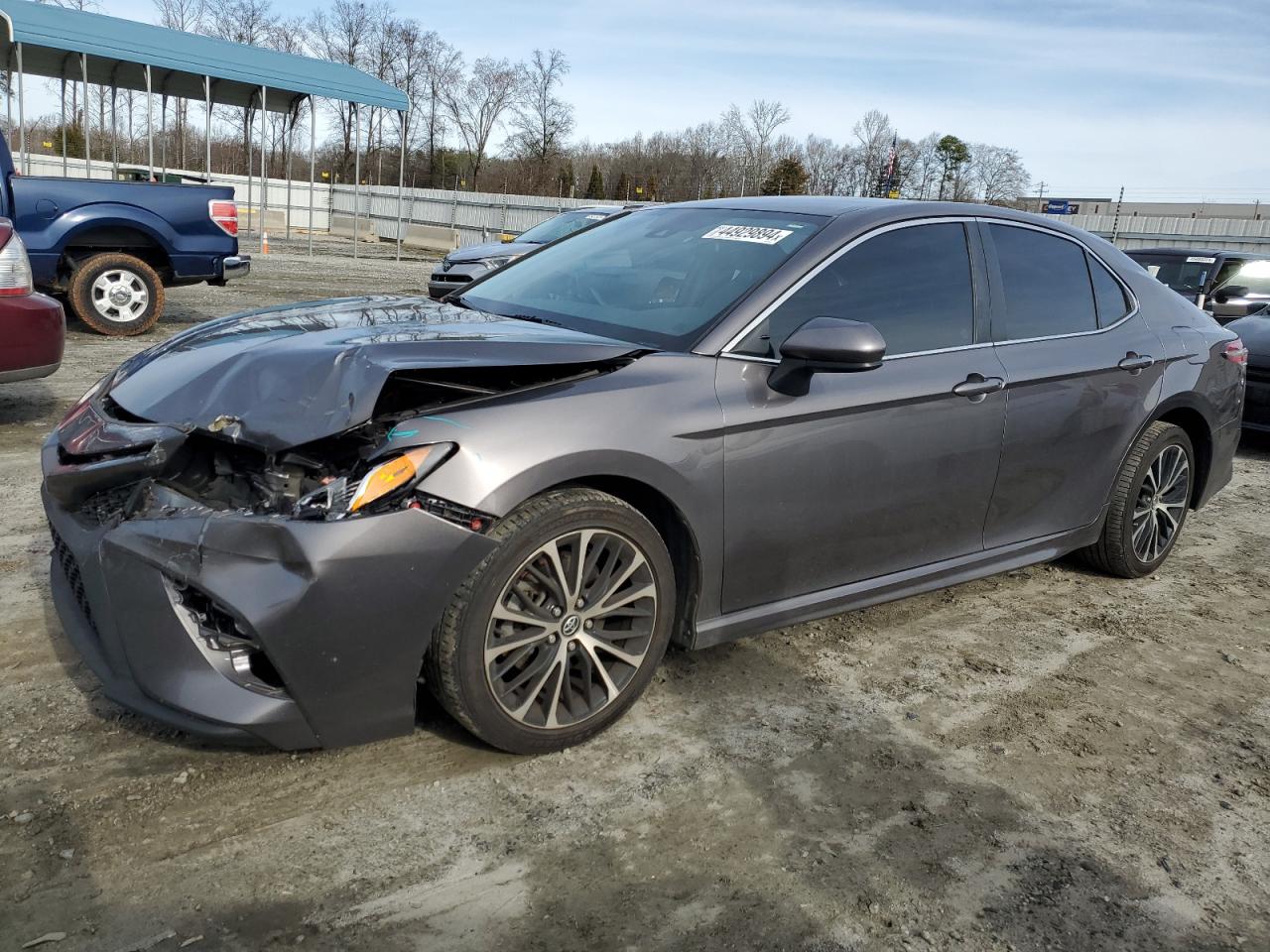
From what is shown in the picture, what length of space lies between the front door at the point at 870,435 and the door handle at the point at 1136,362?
0.91 meters

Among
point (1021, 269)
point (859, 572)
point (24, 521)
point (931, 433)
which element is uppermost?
point (1021, 269)

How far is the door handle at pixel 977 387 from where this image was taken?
371 cm

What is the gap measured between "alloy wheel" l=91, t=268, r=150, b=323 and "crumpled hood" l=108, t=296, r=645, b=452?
7.72 metres

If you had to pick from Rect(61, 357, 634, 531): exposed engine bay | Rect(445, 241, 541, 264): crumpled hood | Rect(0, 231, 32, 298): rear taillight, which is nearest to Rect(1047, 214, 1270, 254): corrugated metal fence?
Rect(445, 241, 541, 264): crumpled hood

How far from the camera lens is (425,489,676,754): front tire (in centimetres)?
270

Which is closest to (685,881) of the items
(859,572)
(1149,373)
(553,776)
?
(553,776)

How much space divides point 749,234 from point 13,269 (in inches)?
174

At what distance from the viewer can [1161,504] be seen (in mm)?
4875

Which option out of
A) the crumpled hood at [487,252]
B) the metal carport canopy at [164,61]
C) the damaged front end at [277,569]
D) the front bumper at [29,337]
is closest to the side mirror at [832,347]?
the damaged front end at [277,569]

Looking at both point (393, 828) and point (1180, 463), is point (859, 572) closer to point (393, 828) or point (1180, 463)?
point (393, 828)

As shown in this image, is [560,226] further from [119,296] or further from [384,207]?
[384,207]

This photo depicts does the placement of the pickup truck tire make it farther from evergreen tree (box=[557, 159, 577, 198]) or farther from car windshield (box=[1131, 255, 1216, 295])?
evergreen tree (box=[557, 159, 577, 198])

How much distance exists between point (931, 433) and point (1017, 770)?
1166 mm

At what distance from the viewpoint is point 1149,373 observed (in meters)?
4.55
